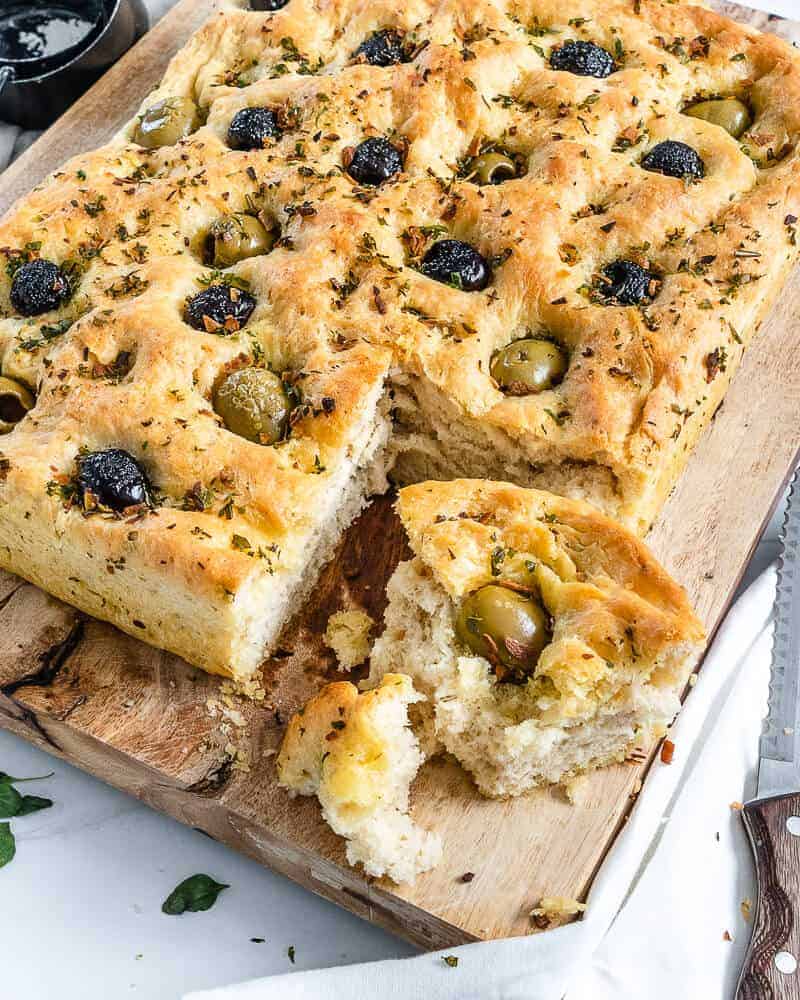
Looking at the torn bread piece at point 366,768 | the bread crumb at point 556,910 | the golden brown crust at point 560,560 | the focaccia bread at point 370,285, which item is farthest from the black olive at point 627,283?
the bread crumb at point 556,910

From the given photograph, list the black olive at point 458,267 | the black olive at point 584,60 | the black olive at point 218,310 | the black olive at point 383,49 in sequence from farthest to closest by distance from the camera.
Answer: the black olive at point 383,49 < the black olive at point 584,60 < the black olive at point 458,267 < the black olive at point 218,310

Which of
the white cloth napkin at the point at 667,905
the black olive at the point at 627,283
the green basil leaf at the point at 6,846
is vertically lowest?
the green basil leaf at the point at 6,846

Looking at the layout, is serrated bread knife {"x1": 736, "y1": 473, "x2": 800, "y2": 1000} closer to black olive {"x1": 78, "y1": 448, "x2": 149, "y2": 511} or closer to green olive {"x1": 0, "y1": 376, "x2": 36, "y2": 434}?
black olive {"x1": 78, "y1": 448, "x2": 149, "y2": 511}

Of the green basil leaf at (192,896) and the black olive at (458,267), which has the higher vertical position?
the black olive at (458,267)

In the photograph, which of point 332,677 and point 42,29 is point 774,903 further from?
point 42,29

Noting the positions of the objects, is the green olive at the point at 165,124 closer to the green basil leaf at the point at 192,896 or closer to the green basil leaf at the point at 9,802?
the green basil leaf at the point at 9,802

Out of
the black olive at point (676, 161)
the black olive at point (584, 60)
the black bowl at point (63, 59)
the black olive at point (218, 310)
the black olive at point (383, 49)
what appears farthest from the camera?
the black bowl at point (63, 59)

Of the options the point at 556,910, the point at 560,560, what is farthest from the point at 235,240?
the point at 556,910
